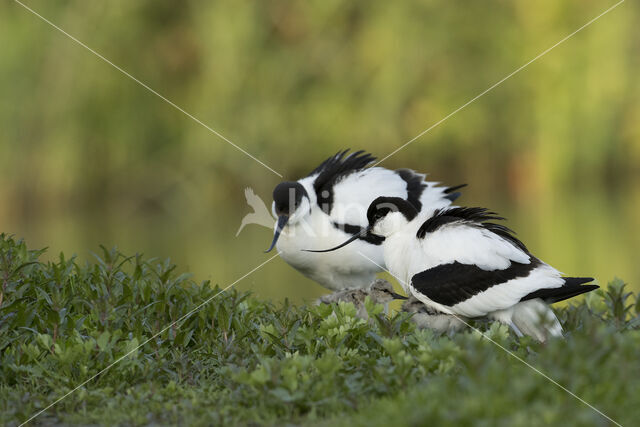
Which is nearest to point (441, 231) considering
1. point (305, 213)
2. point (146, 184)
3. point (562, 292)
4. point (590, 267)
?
point (562, 292)

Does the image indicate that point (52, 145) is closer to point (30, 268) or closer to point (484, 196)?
point (484, 196)

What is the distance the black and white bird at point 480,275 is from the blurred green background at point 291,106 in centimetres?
1006

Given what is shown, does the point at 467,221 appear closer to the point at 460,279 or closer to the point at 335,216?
the point at 460,279

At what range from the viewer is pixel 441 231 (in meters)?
4.63

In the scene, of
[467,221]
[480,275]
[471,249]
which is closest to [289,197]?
[467,221]

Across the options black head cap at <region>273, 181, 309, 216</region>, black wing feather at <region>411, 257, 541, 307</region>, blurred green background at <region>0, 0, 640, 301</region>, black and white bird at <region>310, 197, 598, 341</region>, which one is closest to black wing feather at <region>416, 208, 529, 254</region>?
black and white bird at <region>310, 197, 598, 341</region>

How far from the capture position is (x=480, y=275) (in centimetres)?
441

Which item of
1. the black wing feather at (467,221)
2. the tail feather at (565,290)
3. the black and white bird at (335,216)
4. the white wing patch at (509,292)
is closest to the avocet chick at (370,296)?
the black wing feather at (467,221)

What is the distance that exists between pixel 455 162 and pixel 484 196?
103 centimetres

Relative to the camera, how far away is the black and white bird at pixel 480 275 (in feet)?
14.3

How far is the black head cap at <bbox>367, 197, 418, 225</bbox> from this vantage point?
503cm

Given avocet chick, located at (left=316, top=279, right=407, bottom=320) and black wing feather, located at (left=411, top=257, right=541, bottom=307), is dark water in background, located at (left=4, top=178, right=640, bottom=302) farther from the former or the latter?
black wing feather, located at (left=411, top=257, right=541, bottom=307)

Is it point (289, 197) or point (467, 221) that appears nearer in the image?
point (467, 221)

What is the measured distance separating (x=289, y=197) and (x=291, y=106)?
10.8 m
